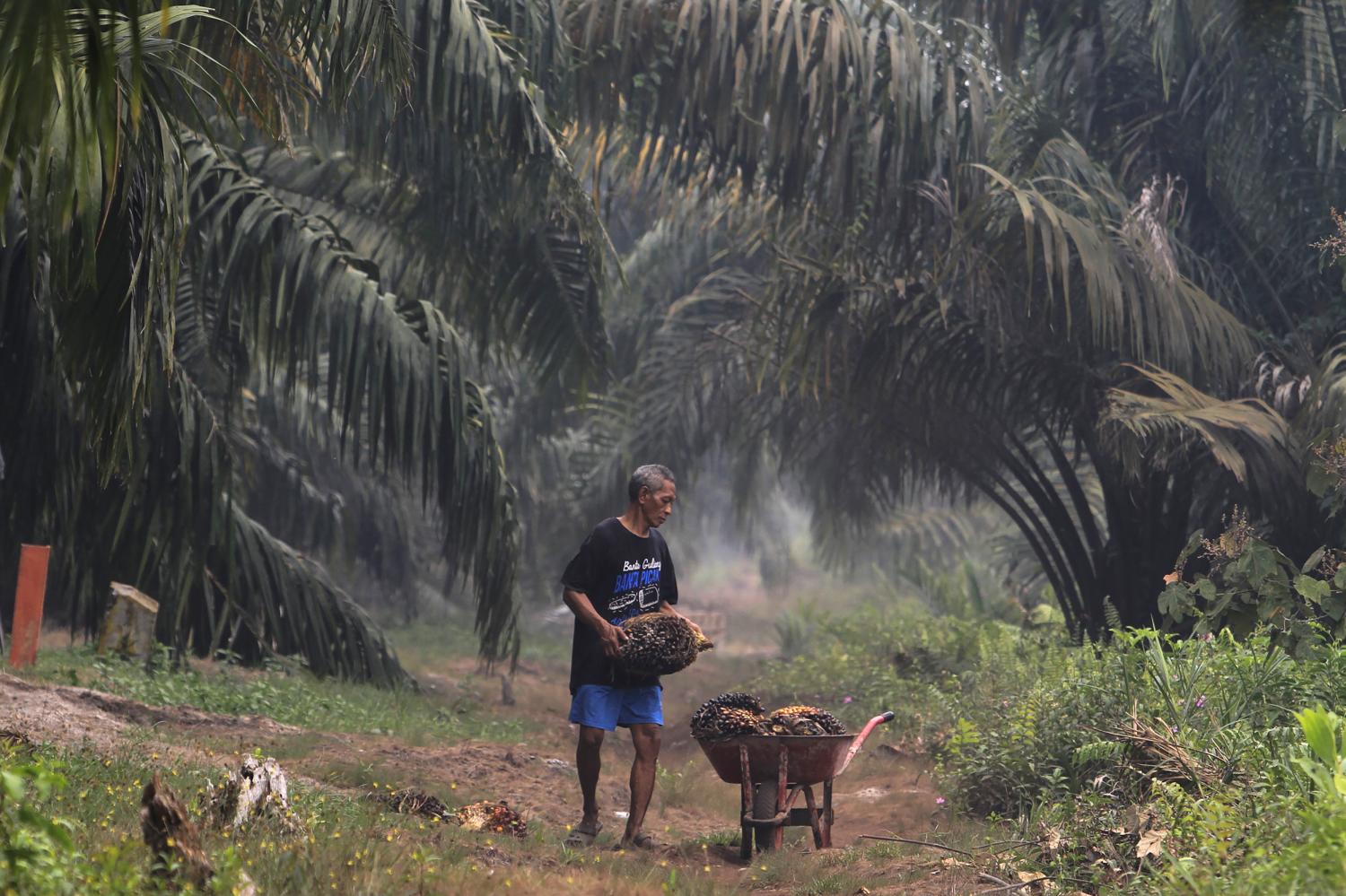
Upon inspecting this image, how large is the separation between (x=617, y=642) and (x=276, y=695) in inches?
163

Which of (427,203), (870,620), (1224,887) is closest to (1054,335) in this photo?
(427,203)

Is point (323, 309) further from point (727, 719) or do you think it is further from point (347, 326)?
point (727, 719)

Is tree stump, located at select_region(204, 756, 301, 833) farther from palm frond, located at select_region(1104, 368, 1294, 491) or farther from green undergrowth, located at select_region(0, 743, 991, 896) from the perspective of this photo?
palm frond, located at select_region(1104, 368, 1294, 491)

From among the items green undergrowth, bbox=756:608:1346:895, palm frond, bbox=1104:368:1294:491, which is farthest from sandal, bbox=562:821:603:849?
palm frond, bbox=1104:368:1294:491

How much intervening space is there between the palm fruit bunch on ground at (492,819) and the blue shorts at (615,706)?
56 centimetres

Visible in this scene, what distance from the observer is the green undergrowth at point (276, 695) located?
8.83 metres

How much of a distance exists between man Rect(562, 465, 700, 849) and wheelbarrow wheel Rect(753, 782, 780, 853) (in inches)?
19.8

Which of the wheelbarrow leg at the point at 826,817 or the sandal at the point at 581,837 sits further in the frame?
the wheelbarrow leg at the point at 826,817

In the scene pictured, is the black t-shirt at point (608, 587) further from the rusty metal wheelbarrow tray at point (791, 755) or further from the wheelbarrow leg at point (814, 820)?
the wheelbarrow leg at point (814, 820)

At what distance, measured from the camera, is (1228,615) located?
7844 millimetres

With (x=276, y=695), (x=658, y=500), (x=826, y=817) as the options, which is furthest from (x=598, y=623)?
(x=276, y=695)

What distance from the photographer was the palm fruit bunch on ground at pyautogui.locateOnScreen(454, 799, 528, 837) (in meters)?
6.55

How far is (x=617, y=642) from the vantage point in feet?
21.5

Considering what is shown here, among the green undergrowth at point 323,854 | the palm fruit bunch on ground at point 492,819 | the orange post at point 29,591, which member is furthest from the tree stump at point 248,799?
the orange post at point 29,591
